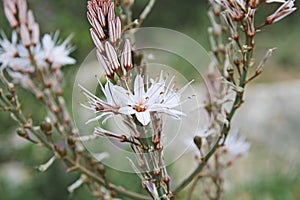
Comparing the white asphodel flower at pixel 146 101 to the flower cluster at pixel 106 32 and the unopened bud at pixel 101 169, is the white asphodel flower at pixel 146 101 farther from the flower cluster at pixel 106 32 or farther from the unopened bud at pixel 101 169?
the unopened bud at pixel 101 169

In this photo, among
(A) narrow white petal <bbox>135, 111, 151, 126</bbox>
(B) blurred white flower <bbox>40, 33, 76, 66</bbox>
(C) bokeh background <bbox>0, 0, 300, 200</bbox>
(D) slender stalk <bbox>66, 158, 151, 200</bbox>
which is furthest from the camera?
(C) bokeh background <bbox>0, 0, 300, 200</bbox>

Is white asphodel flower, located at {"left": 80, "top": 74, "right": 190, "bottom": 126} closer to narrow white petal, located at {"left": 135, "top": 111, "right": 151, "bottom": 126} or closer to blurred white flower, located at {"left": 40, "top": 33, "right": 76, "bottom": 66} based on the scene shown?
narrow white petal, located at {"left": 135, "top": 111, "right": 151, "bottom": 126}

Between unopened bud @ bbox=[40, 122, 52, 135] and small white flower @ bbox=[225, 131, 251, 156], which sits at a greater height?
unopened bud @ bbox=[40, 122, 52, 135]

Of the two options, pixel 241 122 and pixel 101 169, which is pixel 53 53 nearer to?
pixel 101 169

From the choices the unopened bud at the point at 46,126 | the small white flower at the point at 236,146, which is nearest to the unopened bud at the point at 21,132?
the unopened bud at the point at 46,126

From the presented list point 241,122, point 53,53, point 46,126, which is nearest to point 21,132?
point 46,126

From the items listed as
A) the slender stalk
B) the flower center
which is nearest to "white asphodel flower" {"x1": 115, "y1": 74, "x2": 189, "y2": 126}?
the flower center
